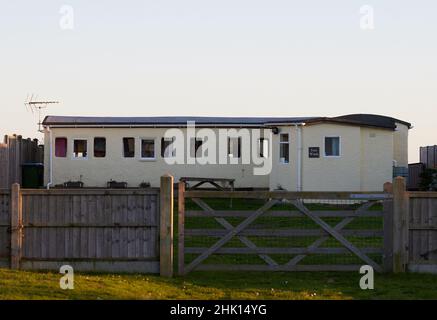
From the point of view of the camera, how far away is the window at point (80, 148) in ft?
116

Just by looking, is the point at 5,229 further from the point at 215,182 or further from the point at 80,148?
the point at 80,148

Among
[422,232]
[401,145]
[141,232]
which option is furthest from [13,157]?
[422,232]

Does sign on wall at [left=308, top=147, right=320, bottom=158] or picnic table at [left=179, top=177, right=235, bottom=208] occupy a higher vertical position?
sign on wall at [left=308, top=147, right=320, bottom=158]

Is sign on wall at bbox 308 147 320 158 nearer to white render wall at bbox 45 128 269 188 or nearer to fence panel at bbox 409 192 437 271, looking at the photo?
white render wall at bbox 45 128 269 188

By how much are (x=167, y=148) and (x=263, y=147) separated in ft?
13.3

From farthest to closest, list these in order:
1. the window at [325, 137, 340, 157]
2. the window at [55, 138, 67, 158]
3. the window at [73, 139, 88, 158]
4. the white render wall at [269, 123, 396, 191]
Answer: the window at [73, 139, 88, 158]
the window at [55, 138, 67, 158]
the window at [325, 137, 340, 157]
the white render wall at [269, 123, 396, 191]

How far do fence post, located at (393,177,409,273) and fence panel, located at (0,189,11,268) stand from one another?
248 inches

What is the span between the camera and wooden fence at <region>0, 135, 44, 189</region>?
114 ft

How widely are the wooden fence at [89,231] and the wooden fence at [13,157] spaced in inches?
832

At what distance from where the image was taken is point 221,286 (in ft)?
40.7

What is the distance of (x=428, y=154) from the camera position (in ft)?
149

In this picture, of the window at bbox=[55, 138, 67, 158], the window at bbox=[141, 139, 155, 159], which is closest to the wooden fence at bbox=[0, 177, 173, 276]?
the window at bbox=[141, 139, 155, 159]
